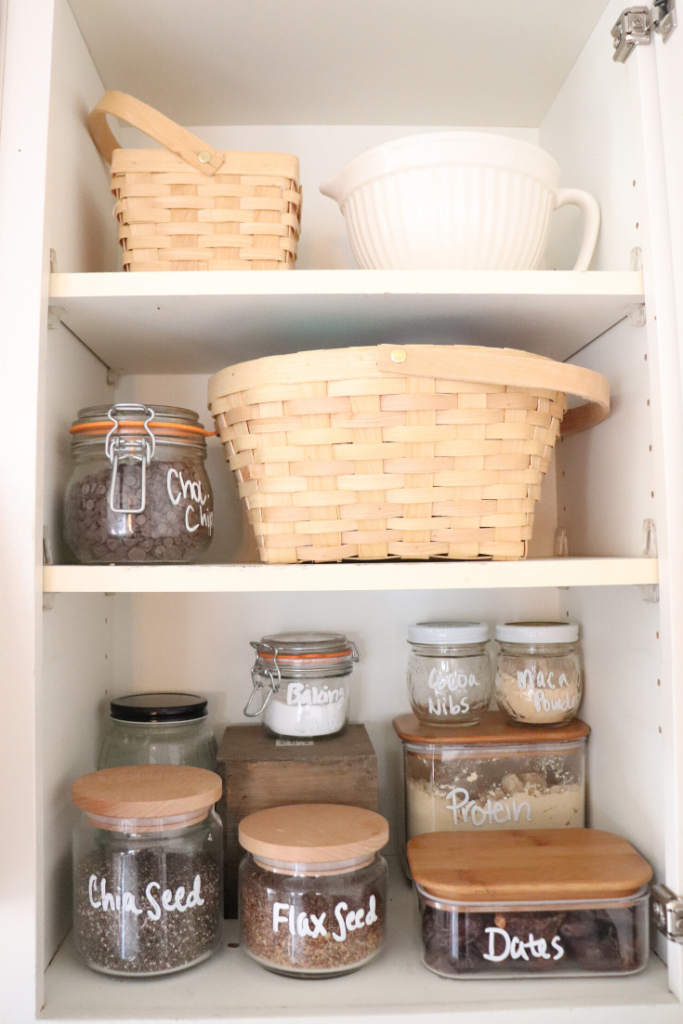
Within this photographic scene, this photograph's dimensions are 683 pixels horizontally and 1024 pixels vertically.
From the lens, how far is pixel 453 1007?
26.6 inches

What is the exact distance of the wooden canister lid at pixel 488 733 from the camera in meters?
0.89

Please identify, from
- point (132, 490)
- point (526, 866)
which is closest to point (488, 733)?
point (526, 866)

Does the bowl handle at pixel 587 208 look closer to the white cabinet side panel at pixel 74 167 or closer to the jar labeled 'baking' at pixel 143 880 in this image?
the white cabinet side panel at pixel 74 167

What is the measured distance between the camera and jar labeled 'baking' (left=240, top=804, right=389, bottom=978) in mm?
709

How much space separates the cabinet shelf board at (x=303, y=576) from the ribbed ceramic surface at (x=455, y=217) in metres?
0.32

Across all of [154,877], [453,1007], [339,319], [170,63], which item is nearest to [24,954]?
[154,877]

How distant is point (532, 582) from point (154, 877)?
1.55 ft

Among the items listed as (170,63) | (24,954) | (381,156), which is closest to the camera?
(24,954)

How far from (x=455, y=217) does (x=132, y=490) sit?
44 centimetres

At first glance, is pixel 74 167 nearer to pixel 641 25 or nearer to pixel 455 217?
pixel 455 217

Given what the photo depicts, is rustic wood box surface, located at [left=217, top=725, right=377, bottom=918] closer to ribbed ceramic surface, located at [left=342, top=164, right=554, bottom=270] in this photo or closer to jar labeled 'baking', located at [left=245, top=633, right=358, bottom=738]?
jar labeled 'baking', located at [left=245, top=633, right=358, bottom=738]

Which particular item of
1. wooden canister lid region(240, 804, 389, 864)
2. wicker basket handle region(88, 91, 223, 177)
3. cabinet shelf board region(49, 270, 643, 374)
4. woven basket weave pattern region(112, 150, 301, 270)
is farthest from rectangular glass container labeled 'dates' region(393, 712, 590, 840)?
wicker basket handle region(88, 91, 223, 177)

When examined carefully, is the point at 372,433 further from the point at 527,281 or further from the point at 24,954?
the point at 24,954

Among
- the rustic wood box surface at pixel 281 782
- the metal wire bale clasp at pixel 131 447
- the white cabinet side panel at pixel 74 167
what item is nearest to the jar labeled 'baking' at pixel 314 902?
the rustic wood box surface at pixel 281 782
